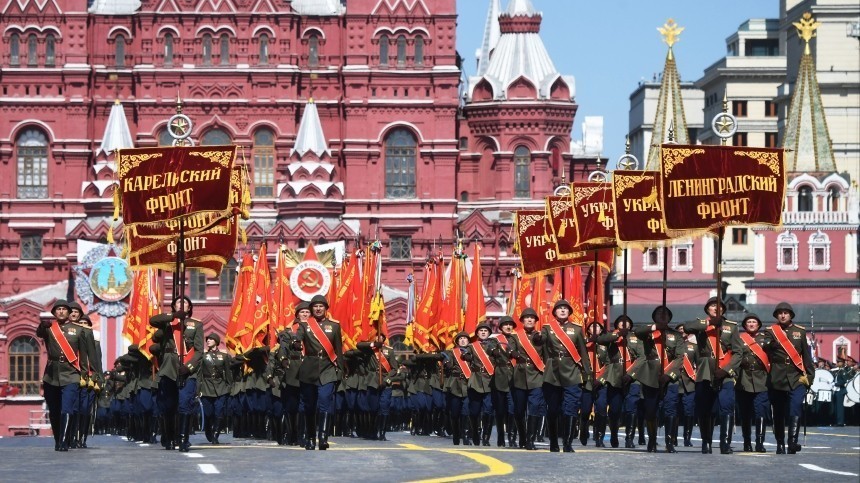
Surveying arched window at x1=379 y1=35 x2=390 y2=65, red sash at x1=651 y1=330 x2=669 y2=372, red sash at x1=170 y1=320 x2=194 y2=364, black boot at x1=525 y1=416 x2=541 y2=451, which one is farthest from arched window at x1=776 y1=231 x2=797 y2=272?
black boot at x1=525 y1=416 x2=541 y2=451

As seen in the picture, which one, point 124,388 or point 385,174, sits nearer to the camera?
point 124,388

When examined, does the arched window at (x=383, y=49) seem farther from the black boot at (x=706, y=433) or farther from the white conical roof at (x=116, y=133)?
the black boot at (x=706, y=433)

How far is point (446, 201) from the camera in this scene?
82.2 meters

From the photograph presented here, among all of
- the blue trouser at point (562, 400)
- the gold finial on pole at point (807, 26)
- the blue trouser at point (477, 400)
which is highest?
the gold finial on pole at point (807, 26)

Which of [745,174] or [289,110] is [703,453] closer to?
[745,174]

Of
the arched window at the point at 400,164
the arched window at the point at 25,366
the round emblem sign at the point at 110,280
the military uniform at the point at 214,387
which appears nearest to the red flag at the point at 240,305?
the military uniform at the point at 214,387

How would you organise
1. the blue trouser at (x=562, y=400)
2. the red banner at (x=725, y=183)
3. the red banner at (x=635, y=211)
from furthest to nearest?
the red banner at (x=635, y=211) → the red banner at (x=725, y=183) → the blue trouser at (x=562, y=400)

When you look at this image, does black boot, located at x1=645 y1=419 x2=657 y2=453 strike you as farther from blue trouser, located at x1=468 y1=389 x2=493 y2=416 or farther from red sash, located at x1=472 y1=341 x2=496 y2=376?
blue trouser, located at x1=468 y1=389 x2=493 y2=416

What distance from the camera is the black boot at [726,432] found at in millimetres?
26219

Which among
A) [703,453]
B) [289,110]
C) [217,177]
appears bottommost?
[703,453]

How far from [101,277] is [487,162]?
619 inches

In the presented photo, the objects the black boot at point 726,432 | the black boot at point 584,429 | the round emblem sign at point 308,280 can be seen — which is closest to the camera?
the black boot at point 726,432

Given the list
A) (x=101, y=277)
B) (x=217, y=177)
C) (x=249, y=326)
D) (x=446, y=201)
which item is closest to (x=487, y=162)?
(x=446, y=201)

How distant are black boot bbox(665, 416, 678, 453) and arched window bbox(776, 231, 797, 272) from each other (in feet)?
239
